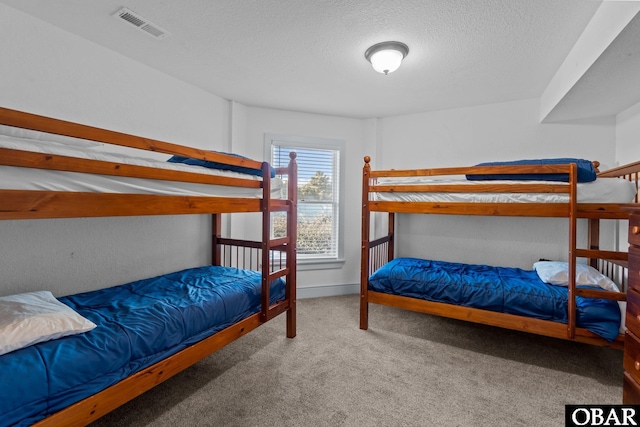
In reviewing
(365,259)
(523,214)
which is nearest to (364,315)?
(365,259)

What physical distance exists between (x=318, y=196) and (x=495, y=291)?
2.28m

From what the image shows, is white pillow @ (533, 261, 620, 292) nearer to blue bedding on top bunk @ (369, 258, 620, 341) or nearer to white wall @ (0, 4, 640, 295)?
blue bedding on top bunk @ (369, 258, 620, 341)

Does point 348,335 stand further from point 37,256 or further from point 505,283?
point 37,256

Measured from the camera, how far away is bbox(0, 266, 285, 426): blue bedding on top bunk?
43.9 inches

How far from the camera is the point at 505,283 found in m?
2.46

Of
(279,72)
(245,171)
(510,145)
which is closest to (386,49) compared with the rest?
(279,72)

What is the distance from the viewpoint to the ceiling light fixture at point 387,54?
217 centimetres

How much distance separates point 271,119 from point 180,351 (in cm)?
282

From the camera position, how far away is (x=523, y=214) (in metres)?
2.21

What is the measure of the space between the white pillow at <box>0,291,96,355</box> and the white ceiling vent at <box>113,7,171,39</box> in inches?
69.8

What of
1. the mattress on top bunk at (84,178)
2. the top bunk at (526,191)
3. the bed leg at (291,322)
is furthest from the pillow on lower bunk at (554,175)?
the mattress on top bunk at (84,178)

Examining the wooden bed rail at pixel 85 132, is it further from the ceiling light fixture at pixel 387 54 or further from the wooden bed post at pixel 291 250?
the ceiling light fixture at pixel 387 54

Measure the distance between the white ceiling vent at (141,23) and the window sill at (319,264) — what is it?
270 cm

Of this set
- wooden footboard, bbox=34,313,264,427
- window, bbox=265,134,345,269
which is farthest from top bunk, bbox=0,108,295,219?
window, bbox=265,134,345,269
